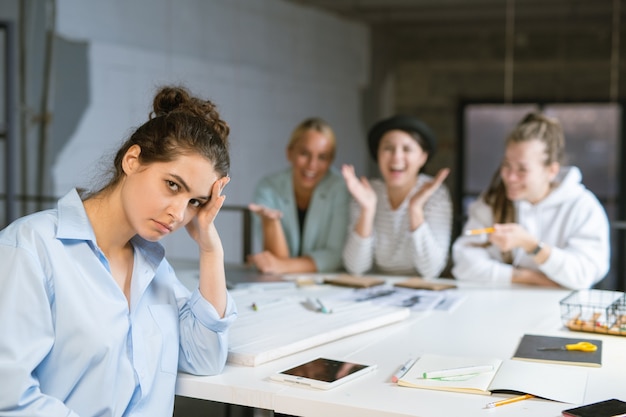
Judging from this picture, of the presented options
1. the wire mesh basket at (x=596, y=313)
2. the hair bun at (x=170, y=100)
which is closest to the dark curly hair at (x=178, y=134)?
the hair bun at (x=170, y=100)

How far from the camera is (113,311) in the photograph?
1.32 metres

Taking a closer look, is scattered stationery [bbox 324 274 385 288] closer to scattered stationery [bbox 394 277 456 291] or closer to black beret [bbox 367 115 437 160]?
scattered stationery [bbox 394 277 456 291]

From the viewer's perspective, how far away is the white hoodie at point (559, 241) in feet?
7.88

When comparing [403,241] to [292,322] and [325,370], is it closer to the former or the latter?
[292,322]

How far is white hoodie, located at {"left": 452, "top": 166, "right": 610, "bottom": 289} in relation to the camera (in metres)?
2.40

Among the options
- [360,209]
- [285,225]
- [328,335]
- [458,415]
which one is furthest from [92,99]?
[458,415]

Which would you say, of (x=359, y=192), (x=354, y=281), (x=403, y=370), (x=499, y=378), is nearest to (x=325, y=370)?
(x=403, y=370)

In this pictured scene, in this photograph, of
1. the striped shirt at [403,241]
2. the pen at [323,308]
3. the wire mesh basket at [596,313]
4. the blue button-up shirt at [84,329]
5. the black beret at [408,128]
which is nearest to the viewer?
the blue button-up shirt at [84,329]

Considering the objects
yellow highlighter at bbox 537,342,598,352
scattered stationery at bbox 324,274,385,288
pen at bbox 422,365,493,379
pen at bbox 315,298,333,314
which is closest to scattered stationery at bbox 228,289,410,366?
pen at bbox 315,298,333,314

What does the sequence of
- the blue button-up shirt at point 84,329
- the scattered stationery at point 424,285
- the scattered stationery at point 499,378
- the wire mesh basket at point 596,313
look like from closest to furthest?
the blue button-up shirt at point 84,329 < the scattered stationery at point 499,378 < the wire mesh basket at point 596,313 < the scattered stationery at point 424,285

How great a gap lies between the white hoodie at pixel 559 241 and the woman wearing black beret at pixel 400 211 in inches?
4.9

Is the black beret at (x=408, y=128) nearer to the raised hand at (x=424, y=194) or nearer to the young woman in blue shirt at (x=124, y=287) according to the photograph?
the raised hand at (x=424, y=194)

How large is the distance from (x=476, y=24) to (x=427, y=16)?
2.09ft

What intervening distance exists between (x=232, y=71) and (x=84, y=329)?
3.98 m
